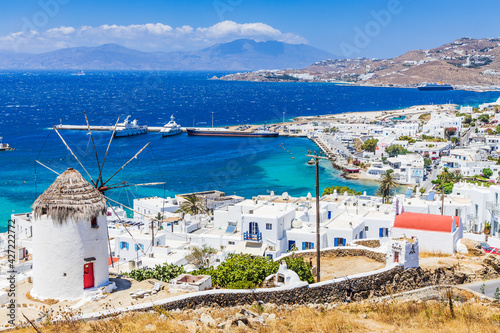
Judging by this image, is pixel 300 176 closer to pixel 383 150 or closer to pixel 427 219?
pixel 383 150

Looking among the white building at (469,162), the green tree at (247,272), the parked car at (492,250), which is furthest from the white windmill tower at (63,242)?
the white building at (469,162)

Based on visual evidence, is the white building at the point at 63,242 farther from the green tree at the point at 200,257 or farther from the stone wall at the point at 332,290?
the green tree at the point at 200,257

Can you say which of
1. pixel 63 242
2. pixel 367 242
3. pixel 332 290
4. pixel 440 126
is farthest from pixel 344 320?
pixel 440 126

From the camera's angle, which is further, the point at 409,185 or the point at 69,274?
the point at 409,185

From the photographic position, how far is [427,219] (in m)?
27.0

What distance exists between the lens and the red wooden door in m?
17.7

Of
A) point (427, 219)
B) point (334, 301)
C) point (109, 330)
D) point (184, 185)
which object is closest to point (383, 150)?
point (184, 185)

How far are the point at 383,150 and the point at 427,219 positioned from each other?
272 ft

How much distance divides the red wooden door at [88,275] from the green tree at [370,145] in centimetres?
9870

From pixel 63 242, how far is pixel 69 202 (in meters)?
1.38

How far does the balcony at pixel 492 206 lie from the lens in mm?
40469

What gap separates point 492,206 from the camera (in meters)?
41.4

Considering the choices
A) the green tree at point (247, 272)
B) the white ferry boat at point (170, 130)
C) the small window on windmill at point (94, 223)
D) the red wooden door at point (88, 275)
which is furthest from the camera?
the white ferry boat at point (170, 130)

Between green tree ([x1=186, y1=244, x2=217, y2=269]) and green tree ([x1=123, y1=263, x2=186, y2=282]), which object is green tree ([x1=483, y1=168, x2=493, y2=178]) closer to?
green tree ([x1=186, y1=244, x2=217, y2=269])
